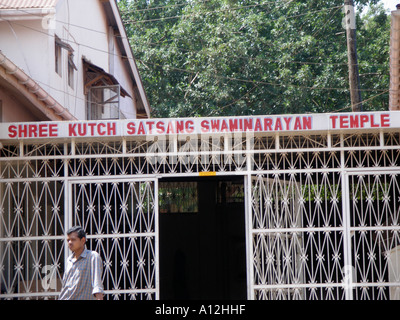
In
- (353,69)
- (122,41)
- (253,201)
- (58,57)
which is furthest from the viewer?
(122,41)

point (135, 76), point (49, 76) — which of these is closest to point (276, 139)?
point (49, 76)

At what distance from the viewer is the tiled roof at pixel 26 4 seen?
11391mm

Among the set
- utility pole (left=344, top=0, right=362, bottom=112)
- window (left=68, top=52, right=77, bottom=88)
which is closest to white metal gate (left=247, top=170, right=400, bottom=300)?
utility pole (left=344, top=0, right=362, bottom=112)

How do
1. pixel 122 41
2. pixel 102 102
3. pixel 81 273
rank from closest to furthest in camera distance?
pixel 81 273 → pixel 102 102 → pixel 122 41

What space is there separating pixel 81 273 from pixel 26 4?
750 cm

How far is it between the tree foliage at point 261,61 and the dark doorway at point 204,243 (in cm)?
842

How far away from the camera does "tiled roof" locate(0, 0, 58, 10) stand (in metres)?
11.4

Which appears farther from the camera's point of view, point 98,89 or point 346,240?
point 98,89

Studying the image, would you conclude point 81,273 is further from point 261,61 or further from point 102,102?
point 261,61

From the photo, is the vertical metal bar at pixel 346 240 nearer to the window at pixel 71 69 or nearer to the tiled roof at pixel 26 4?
the tiled roof at pixel 26 4

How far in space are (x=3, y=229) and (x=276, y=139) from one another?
383cm

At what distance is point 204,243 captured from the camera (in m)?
13.3

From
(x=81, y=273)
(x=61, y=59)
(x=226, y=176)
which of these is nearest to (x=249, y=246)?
(x=226, y=176)

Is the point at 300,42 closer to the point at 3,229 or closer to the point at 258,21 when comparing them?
the point at 258,21
